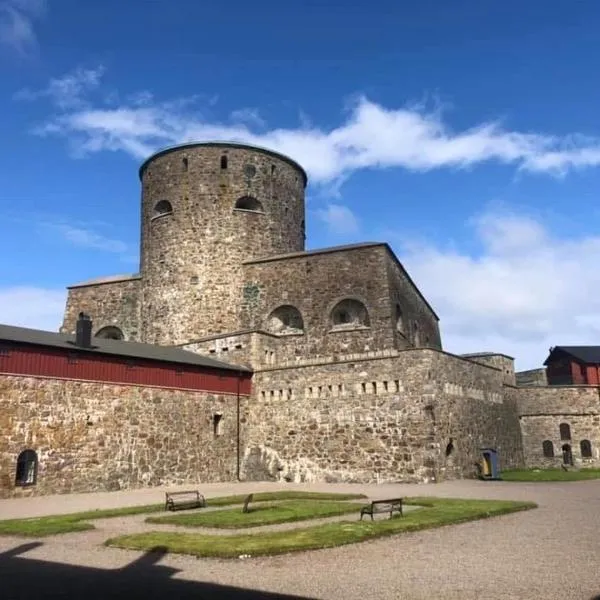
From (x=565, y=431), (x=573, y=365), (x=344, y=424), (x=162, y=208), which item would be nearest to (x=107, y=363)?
(x=344, y=424)

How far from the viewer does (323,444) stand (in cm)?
2412

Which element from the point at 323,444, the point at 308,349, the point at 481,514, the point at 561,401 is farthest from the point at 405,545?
the point at 561,401

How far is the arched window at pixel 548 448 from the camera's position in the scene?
3272 cm

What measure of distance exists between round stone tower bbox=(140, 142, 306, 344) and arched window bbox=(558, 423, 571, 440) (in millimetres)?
18061

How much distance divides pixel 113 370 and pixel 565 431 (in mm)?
24341

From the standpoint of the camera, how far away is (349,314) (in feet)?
96.6

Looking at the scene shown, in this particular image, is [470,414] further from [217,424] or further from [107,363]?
[107,363]

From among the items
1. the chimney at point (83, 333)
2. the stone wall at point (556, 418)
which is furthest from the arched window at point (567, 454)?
the chimney at point (83, 333)

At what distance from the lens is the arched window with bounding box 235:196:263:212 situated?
111 feet

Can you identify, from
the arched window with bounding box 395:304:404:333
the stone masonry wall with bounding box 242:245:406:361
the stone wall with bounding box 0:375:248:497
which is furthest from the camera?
the arched window with bounding box 395:304:404:333

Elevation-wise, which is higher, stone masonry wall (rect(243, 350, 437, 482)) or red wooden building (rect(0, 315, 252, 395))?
red wooden building (rect(0, 315, 252, 395))

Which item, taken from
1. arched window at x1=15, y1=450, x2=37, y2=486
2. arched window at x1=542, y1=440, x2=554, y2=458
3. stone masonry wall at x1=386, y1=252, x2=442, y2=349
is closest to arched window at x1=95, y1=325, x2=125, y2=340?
arched window at x1=15, y1=450, x2=37, y2=486

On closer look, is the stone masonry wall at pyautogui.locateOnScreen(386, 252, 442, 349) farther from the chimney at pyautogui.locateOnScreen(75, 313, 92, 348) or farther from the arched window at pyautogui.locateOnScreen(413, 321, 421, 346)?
the chimney at pyautogui.locateOnScreen(75, 313, 92, 348)

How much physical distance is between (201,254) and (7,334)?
13.7 meters
